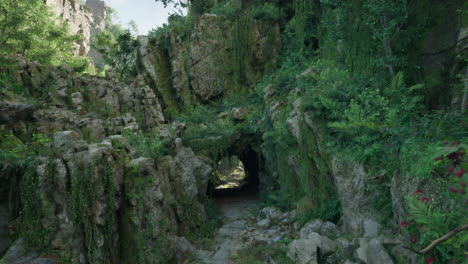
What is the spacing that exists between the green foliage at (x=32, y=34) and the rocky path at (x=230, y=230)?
1256 cm

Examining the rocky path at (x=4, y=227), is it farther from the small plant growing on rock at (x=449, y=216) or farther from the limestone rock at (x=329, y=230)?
the small plant growing on rock at (x=449, y=216)

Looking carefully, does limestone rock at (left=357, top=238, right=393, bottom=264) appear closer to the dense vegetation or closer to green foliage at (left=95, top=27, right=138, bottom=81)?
the dense vegetation

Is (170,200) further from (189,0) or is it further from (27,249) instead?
(189,0)

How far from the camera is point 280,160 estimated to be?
35.2 feet

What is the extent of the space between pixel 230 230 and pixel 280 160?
3.47 meters

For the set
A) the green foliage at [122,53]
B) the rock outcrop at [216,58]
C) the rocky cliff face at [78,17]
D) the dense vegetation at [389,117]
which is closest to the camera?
the dense vegetation at [389,117]

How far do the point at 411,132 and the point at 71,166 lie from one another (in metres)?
8.06

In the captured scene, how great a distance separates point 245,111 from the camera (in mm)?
14461

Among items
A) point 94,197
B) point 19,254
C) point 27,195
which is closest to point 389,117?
point 94,197

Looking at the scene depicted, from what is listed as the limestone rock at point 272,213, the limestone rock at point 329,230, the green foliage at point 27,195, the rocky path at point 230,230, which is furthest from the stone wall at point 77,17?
the limestone rock at point 329,230

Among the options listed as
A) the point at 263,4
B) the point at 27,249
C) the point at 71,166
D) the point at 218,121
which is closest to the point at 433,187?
the point at 71,166

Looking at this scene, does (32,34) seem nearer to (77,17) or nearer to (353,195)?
(353,195)

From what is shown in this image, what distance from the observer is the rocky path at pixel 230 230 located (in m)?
8.29

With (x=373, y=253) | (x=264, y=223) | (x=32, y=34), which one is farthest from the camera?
(x=32, y=34)
